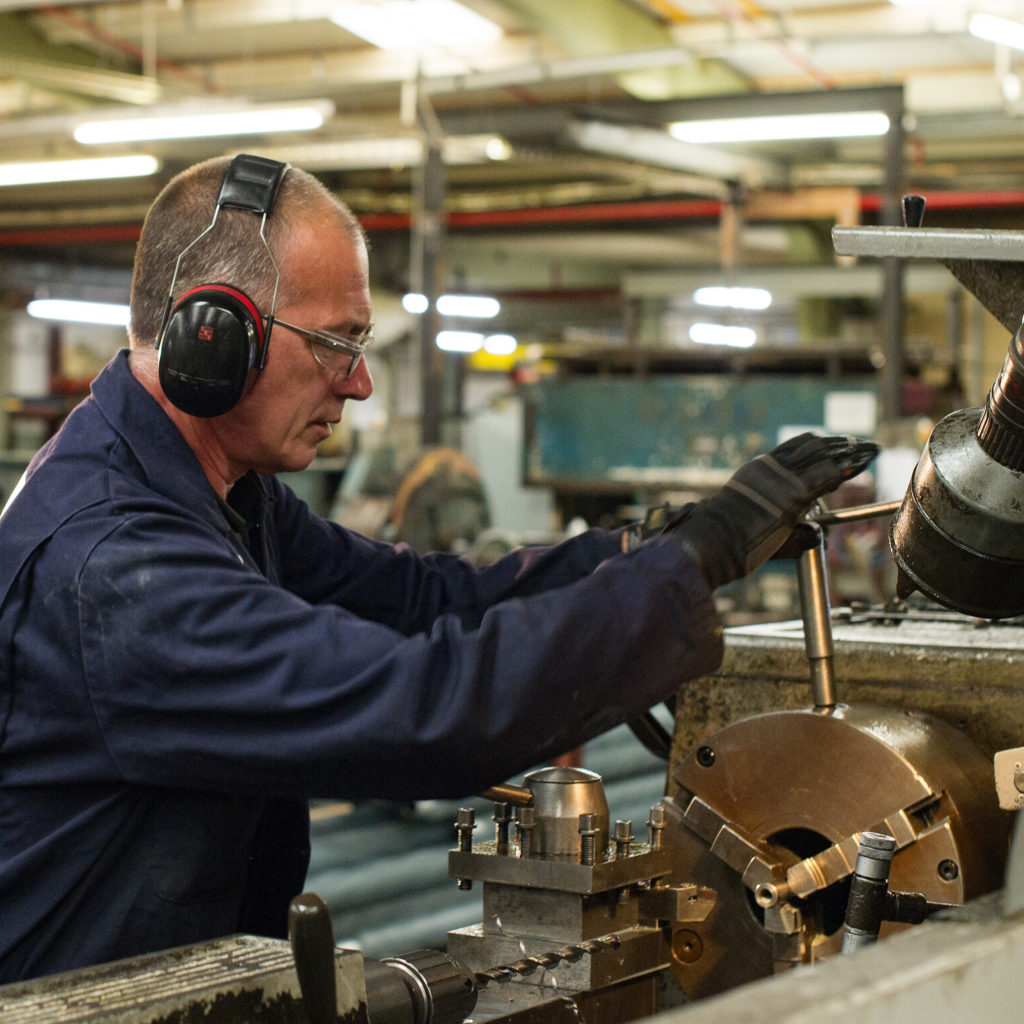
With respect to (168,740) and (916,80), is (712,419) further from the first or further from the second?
(168,740)

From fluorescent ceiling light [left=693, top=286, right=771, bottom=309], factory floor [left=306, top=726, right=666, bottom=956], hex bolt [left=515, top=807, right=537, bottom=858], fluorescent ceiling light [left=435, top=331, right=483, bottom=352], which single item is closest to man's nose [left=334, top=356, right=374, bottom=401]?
hex bolt [left=515, top=807, right=537, bottom=858]

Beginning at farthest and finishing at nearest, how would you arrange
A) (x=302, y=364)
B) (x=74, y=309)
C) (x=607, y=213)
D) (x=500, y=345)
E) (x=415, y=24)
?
1. (x=500, y=345)
2. (x=74, y=309)
3. (x=607, y=213)
4. (x=415, y=24)
5. (x=302, y=364)

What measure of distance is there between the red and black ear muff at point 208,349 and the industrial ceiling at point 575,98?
427 centimetres

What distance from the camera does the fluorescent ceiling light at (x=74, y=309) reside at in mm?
9781

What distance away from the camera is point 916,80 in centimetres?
675

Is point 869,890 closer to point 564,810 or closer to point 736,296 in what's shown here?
point 564,810

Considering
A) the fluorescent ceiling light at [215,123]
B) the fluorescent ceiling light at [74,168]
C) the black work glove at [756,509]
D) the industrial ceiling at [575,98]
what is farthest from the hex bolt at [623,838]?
the fluorescent ceiling light at [74,168]

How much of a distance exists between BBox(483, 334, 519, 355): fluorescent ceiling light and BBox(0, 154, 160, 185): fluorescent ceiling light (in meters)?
6.02

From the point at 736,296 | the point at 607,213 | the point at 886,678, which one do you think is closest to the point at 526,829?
the point at 886,678

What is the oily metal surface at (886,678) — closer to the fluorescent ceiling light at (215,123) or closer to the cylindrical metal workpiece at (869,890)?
the cylindrical metal workpiece at (869,890)

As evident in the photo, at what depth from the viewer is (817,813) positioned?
1.10 metres

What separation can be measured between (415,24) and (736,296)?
234cm

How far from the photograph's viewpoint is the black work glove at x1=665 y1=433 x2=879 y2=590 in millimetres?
935

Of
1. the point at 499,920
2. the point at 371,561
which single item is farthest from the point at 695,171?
the point at 499,920
